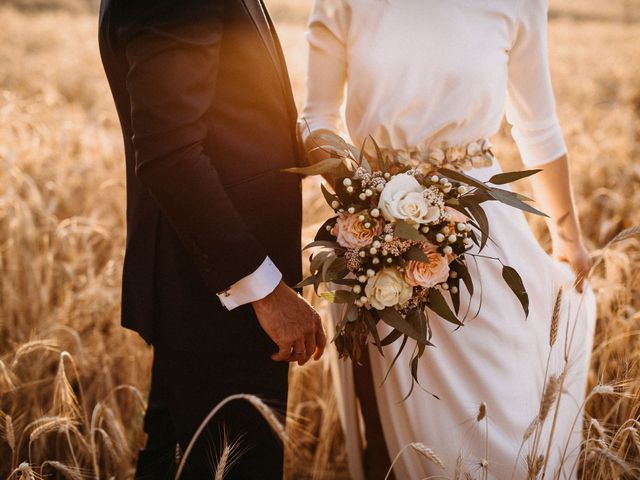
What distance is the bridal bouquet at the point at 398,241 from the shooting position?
140 centimetres

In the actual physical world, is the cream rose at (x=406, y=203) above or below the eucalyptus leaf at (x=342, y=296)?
above

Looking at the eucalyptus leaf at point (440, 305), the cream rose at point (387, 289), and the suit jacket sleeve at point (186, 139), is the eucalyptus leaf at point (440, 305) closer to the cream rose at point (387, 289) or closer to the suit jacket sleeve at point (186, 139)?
the cream rose at point (387, 289)

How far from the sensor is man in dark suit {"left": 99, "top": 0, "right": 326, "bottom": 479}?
136 centimetres

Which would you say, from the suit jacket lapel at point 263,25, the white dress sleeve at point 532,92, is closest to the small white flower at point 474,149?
the white dress sleeve at point 532,92

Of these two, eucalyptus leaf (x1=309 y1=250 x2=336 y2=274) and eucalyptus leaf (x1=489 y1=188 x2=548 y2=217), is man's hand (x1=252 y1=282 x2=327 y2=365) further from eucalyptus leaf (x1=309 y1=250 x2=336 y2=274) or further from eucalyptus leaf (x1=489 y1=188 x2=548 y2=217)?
eucalyptus leaf (x1=489 y1=188 x2=548 y2=217)

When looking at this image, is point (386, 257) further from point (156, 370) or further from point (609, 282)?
point (609, 282)

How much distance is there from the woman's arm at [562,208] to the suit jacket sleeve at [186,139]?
1226mm

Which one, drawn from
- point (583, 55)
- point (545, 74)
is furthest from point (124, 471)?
point (583, 55)

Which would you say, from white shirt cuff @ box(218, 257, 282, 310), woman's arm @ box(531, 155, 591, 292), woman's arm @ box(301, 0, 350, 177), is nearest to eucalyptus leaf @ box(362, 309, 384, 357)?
white shirt cuff @ box(218, 257, 282, 310)

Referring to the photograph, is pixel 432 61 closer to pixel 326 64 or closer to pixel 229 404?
pixel 326 64

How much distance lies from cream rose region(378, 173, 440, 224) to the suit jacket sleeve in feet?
1.23

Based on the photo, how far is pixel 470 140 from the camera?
190cm

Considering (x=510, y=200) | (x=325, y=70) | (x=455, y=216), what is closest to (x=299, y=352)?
(x=455, y=216)

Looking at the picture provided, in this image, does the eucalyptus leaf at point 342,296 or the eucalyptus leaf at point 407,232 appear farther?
the eucalyptus leaf at point 342,296
